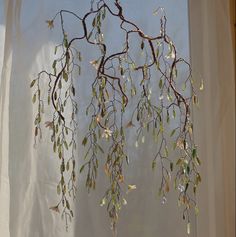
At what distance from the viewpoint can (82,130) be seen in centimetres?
166

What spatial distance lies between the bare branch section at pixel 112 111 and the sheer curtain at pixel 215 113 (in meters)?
0.07

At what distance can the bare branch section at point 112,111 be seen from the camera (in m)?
1.45

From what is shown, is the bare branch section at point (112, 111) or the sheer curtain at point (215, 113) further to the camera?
the sheer curtain at point (215, 113)

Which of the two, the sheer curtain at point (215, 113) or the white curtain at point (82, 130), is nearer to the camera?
the white curtain at point (82, 130)

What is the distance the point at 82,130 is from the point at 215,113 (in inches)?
22.2

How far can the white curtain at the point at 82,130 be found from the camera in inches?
60.4

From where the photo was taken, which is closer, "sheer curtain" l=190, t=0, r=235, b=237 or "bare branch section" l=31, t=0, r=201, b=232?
"bare branch section" l=31, t=0, r=201, b=232

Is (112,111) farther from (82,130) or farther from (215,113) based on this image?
(215,113)

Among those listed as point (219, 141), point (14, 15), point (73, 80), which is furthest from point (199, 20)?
point (14, 15)

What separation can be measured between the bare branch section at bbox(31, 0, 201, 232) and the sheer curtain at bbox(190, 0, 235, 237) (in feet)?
0.23

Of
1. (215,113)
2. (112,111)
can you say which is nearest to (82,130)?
(112,111)

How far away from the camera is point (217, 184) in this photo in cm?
188

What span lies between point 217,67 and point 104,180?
26.1 inches

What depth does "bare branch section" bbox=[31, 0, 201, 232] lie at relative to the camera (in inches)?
56.9
